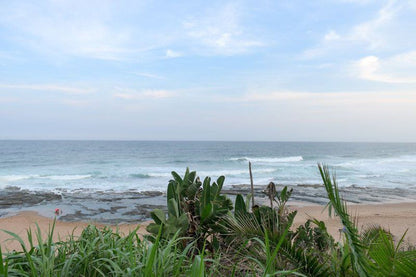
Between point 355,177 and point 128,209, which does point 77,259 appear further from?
point 355,177

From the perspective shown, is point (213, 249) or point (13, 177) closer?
point (213, 249)

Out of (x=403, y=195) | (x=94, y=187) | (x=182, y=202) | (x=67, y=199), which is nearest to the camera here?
(x=182, y=202)

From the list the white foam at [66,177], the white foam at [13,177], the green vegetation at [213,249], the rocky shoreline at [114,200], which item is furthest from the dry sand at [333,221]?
the white foam at [13,177]

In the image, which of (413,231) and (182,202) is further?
(413,231)

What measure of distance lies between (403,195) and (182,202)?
21493 millimetres

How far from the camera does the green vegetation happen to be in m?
2.06

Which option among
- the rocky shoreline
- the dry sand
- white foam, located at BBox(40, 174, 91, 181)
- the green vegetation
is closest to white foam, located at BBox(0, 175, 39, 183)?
white foam, located at BBox(40, 174, 91, 181)

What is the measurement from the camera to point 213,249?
362 cm

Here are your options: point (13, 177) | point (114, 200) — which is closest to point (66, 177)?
point (13, 177)

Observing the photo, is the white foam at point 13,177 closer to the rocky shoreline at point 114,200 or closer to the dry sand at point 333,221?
the rocky shoreline at point 114,200

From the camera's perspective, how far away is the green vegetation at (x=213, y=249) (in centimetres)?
206

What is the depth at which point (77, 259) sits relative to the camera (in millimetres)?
2383

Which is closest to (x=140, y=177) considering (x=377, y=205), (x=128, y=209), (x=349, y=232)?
(x=128, y=209)

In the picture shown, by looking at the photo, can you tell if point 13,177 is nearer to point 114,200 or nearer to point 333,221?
point 114,200
